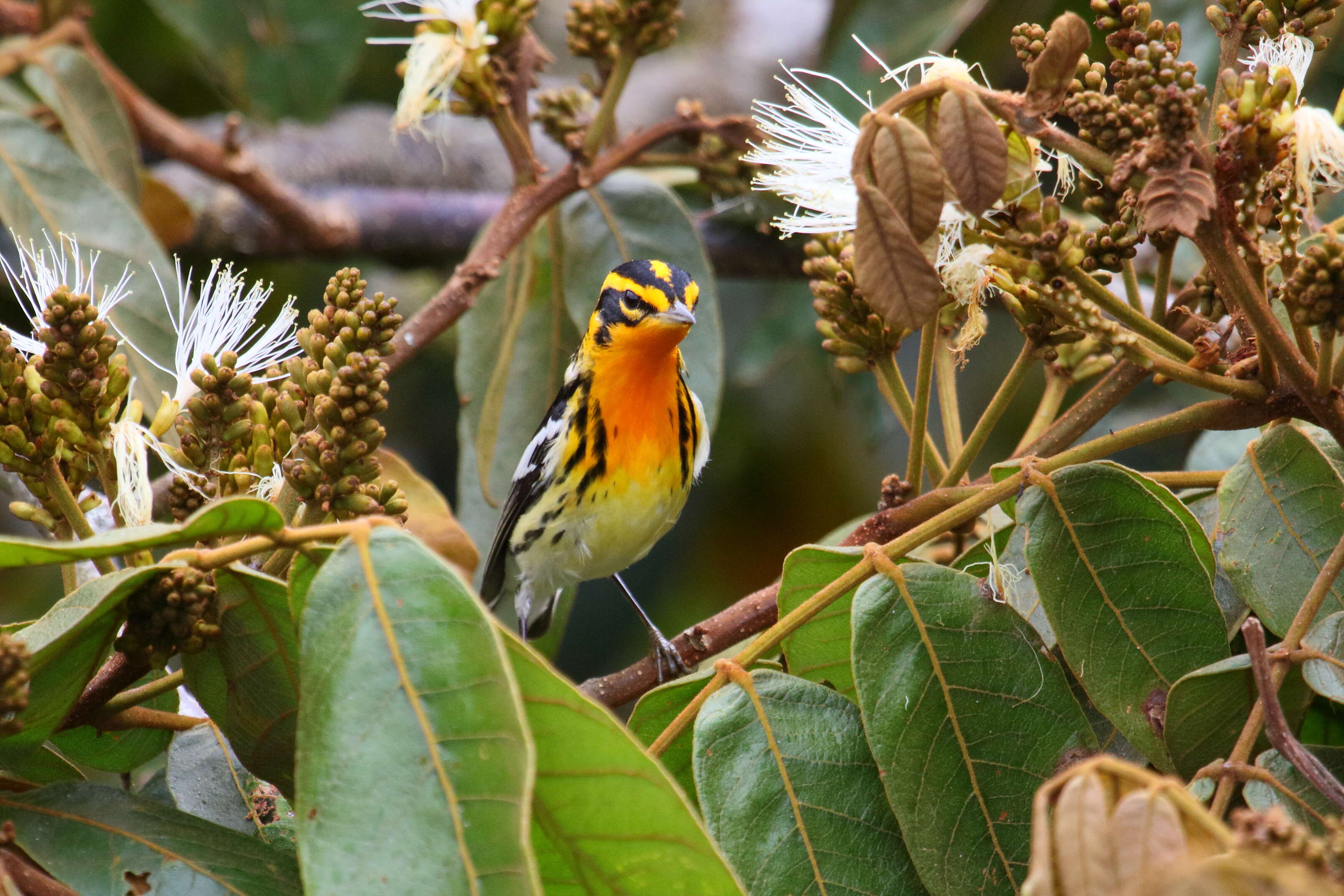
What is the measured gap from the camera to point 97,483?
7.95ft

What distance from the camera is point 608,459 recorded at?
3.12 metres

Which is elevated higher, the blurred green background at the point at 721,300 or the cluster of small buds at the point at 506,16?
the cluster of small buds at the point at 506,16

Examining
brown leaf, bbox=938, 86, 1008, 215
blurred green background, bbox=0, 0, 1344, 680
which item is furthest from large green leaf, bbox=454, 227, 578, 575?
brown leaf, bbox=938, 86, 1008, 215

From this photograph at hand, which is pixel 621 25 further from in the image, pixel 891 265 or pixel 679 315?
pixel 891 265

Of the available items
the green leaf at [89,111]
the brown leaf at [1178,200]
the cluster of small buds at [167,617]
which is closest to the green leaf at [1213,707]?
the brown leaf at [1178,200]

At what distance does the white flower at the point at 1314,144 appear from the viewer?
1208mm

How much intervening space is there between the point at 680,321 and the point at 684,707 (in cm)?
124

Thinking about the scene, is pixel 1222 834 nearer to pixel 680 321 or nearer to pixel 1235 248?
pixel 1235 248

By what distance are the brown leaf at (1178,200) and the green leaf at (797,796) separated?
2.14 ft

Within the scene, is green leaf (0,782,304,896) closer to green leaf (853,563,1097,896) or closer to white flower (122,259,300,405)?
white flower (122,259,300,405)

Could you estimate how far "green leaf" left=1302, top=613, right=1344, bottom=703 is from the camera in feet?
4.07

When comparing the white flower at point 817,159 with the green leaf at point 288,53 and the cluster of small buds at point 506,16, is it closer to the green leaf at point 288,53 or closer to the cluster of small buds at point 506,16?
the cluster of small buds at point 506,16

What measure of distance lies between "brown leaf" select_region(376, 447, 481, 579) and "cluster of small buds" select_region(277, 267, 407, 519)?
0.76 m

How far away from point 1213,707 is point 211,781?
1194mm
